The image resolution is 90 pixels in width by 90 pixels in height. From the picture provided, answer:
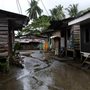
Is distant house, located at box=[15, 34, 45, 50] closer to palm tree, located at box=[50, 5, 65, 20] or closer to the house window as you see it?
palm tree, located at box=[50, 5, 65, 20]

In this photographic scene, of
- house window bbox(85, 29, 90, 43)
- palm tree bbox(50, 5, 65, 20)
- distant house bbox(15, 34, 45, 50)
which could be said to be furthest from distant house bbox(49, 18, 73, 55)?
palm tree bbox(50, 5, 65, 20)

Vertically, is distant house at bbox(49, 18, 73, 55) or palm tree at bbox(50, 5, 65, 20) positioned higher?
palm tree at bbox(50, 5, 65, 20)

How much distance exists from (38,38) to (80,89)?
40425mm

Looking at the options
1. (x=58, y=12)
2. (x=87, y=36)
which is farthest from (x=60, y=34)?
(x=58, y=12)

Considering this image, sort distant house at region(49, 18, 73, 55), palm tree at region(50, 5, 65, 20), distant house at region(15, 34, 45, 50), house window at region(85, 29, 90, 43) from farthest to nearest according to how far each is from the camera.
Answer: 1. palm tree at region(50, 5, 65, 20)
2. distant house at region(15, 34, 45, 50)
3. distant house at region(49, 18, 73, 55)
4. house window at region(85, 29, 90, 43)

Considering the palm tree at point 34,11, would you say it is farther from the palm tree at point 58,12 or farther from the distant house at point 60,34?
the distant house at point 60,34

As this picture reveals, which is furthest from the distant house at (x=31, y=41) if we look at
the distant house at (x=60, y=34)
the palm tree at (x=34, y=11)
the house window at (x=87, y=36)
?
the house window at (x=87, y=36)

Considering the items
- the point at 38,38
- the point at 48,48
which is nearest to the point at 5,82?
the point at 48,48

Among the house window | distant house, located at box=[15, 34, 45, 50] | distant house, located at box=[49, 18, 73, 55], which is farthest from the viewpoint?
distant house, located at box=[15, 34, 45, 50]

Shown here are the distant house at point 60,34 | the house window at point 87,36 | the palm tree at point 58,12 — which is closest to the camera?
the house window at point 87,36

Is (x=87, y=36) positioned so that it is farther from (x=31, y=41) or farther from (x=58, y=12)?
(x=58, y=12)

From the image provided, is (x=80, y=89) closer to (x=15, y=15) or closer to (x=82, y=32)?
(x=15, y=15)

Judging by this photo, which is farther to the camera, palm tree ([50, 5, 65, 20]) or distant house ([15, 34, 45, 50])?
palm tree ([50, 5, 65, 20])

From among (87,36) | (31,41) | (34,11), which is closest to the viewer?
(87,36)
